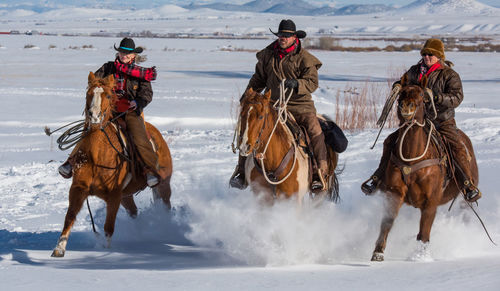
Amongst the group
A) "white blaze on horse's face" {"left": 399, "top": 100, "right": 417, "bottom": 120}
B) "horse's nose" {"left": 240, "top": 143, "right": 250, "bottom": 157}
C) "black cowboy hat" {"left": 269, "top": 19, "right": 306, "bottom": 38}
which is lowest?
"horse's nose" {"left": 240, "top": 143, "right": 250, "bottom": 157}

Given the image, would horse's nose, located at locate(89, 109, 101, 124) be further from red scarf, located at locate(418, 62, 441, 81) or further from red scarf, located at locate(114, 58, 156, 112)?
red scarf, located at locate(418, 62, 441, 81)

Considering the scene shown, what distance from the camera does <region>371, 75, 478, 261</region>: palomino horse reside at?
6.42 metres

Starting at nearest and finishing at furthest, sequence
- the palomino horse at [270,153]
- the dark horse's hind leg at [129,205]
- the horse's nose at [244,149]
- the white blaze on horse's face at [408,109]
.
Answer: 1. the horse's nose at [244,149]
2. the palomino horse at [270,153]
3. the white blaze on horse's face at [408,109]
4. the dark horse's hind leg at [129,205]

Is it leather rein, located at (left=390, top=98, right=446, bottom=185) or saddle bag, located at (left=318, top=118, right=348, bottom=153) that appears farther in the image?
saddle bag, located at (left=318, top=118, right=348, bottom=153)

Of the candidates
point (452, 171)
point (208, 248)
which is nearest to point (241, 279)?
point (208, 248)

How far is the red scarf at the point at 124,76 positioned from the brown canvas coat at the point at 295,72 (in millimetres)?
1268

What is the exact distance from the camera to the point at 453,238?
23.4 ft

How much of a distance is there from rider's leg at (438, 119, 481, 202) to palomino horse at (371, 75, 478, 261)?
0.37 m

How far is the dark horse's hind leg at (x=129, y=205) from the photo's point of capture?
816 centimetres

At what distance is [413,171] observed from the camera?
21.2 feet

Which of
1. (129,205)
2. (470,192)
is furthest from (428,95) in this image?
(129,205)

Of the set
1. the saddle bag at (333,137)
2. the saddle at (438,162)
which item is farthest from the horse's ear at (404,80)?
→ the saddle bag at (333,137)

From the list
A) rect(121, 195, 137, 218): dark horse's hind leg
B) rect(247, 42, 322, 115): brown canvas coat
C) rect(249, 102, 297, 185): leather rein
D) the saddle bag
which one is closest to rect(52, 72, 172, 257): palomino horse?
rect(121, 195, 137, 218): dark horse's hind leg

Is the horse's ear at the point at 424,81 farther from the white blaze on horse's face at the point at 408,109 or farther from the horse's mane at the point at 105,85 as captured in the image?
the horse's mane at the point at 105,85
